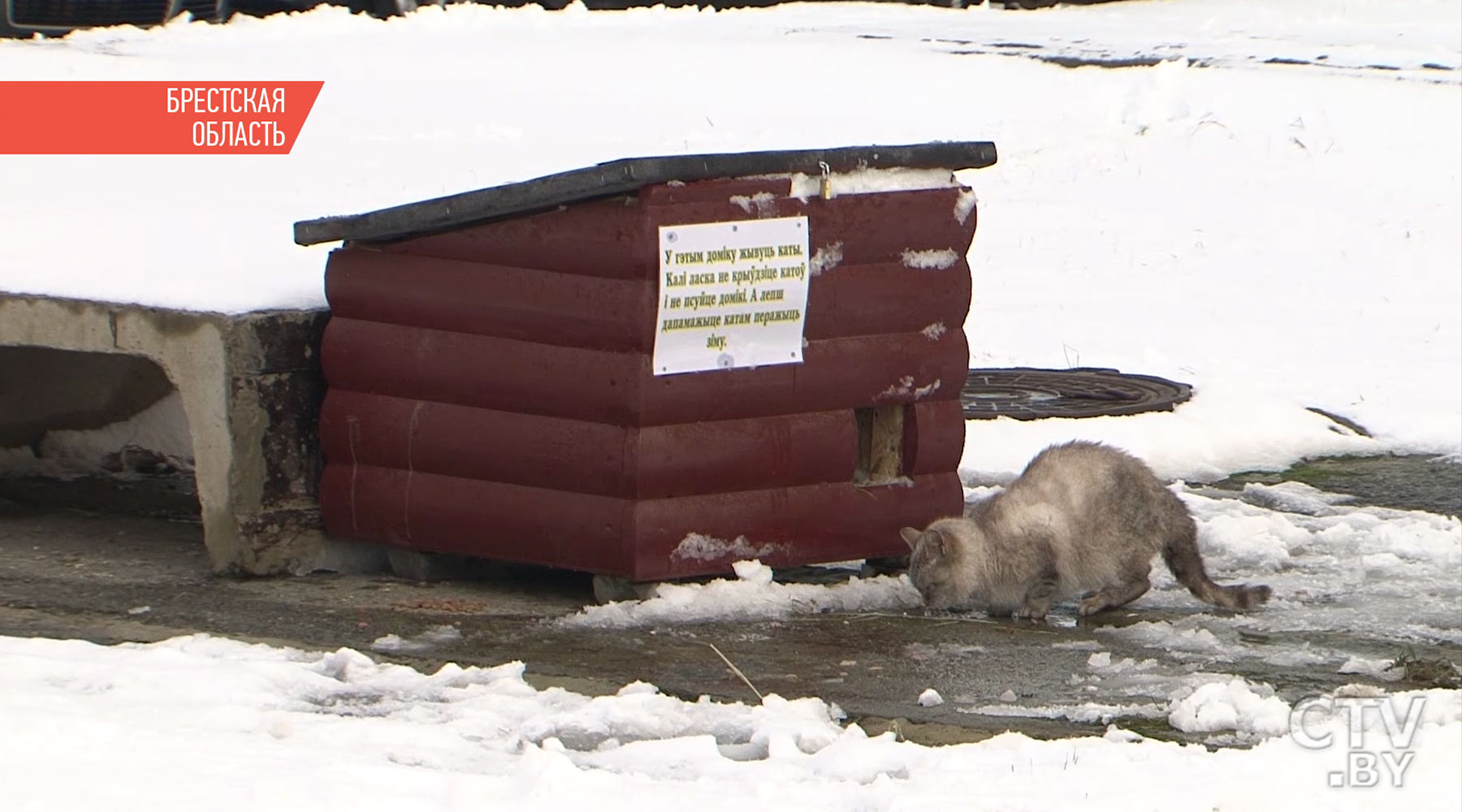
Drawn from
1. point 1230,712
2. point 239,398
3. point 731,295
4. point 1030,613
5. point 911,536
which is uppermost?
point 731,295

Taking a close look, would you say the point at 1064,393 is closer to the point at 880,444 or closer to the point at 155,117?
the point at 880,444

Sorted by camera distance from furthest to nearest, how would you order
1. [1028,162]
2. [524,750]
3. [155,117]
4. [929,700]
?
[1028,162] < [155,117] < [929,700] < [524,750]

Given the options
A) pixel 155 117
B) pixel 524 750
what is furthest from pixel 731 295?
pixel 155 117

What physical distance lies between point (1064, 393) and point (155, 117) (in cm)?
663

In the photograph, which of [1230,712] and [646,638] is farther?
[646,638]

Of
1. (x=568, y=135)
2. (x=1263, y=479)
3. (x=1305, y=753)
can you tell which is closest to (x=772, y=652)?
(x=1305, y=753)

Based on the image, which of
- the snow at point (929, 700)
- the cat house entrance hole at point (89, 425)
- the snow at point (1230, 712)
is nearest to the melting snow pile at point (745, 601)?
the snow at point (929, 700)

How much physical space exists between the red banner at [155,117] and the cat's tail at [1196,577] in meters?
7.34

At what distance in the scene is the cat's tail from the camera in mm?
6645

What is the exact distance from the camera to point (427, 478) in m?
6.81

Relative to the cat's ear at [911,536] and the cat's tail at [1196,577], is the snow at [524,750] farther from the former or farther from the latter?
the cat's ear at [911,536]

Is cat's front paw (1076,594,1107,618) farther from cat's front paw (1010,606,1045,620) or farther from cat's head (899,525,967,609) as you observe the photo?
cat's head (899,525,967,609)

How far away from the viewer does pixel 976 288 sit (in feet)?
39.9

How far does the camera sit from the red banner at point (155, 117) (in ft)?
41.5
